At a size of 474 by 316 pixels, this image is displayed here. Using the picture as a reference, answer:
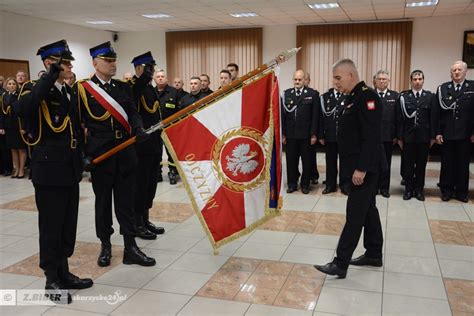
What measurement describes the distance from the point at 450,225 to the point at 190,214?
2.59m

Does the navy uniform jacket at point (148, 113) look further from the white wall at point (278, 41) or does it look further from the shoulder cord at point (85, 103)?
the white wall at point (278, 41)

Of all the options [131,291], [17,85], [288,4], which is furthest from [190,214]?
[288,4]

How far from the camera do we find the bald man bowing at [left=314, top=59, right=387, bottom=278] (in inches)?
117

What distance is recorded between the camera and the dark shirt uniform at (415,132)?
5375 millimetres

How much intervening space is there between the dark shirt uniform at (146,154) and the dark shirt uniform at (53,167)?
3.53ft

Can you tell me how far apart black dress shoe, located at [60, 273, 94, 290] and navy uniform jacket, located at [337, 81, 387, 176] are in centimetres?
191

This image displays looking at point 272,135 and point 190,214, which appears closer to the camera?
point 272,135

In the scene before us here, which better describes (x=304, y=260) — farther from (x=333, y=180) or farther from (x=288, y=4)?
(x=288, y=4)

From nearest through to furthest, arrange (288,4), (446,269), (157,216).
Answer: (446,269), (157,216), (288,4)

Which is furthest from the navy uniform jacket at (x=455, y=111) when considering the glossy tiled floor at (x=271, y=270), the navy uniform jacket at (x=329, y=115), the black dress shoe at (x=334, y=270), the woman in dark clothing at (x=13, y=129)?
the woman in dark clothing at (x=13, y=129)

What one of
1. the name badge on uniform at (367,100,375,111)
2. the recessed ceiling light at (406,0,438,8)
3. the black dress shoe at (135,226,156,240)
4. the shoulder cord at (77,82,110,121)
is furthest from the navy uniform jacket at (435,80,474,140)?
the recessed ceiling light at (406,0,438,8)

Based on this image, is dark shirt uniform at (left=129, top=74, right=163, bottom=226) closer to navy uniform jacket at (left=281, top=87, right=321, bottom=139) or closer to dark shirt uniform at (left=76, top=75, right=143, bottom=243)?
dark shirt uniform at (left=76, top=75, right=143, bottom=243)

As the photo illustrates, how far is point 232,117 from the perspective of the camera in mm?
3086

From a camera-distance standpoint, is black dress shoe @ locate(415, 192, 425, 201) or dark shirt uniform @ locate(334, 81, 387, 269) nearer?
dark shirt uniform @ locate(334, 81, 387, 269)
